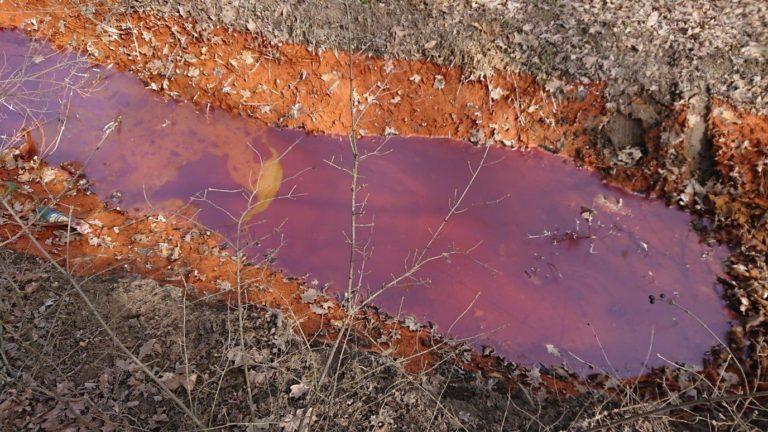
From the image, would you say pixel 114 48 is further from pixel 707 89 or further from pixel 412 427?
pixel 707 89

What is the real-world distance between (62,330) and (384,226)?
395cm

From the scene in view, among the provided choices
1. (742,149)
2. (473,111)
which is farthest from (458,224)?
(742,149)

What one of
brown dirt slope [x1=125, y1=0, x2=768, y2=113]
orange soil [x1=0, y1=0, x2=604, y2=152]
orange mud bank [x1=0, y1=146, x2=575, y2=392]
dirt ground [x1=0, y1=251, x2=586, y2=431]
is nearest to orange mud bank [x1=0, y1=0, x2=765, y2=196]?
orange soil [x1=0, y1=0, x2=604, y2=152]

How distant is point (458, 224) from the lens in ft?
20.6

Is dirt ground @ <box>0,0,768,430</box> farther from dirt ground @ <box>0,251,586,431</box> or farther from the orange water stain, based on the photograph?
the orange water stain

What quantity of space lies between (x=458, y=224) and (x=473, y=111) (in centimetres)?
185

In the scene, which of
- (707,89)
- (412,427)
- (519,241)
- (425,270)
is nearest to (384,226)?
(425,270)

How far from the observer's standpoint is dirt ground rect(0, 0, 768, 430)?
4.66 m

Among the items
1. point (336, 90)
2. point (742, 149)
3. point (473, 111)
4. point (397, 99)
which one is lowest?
point (336, 90)

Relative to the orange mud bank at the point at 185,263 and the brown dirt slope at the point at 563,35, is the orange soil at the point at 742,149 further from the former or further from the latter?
the orange mud bank at the point at 185,263

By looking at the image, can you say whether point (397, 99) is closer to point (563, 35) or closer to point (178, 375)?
point (563, 35)

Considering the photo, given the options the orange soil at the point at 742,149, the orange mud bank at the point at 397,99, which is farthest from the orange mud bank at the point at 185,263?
the orange soil at the point at 742,149

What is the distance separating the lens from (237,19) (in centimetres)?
691

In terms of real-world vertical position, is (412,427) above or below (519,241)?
below
